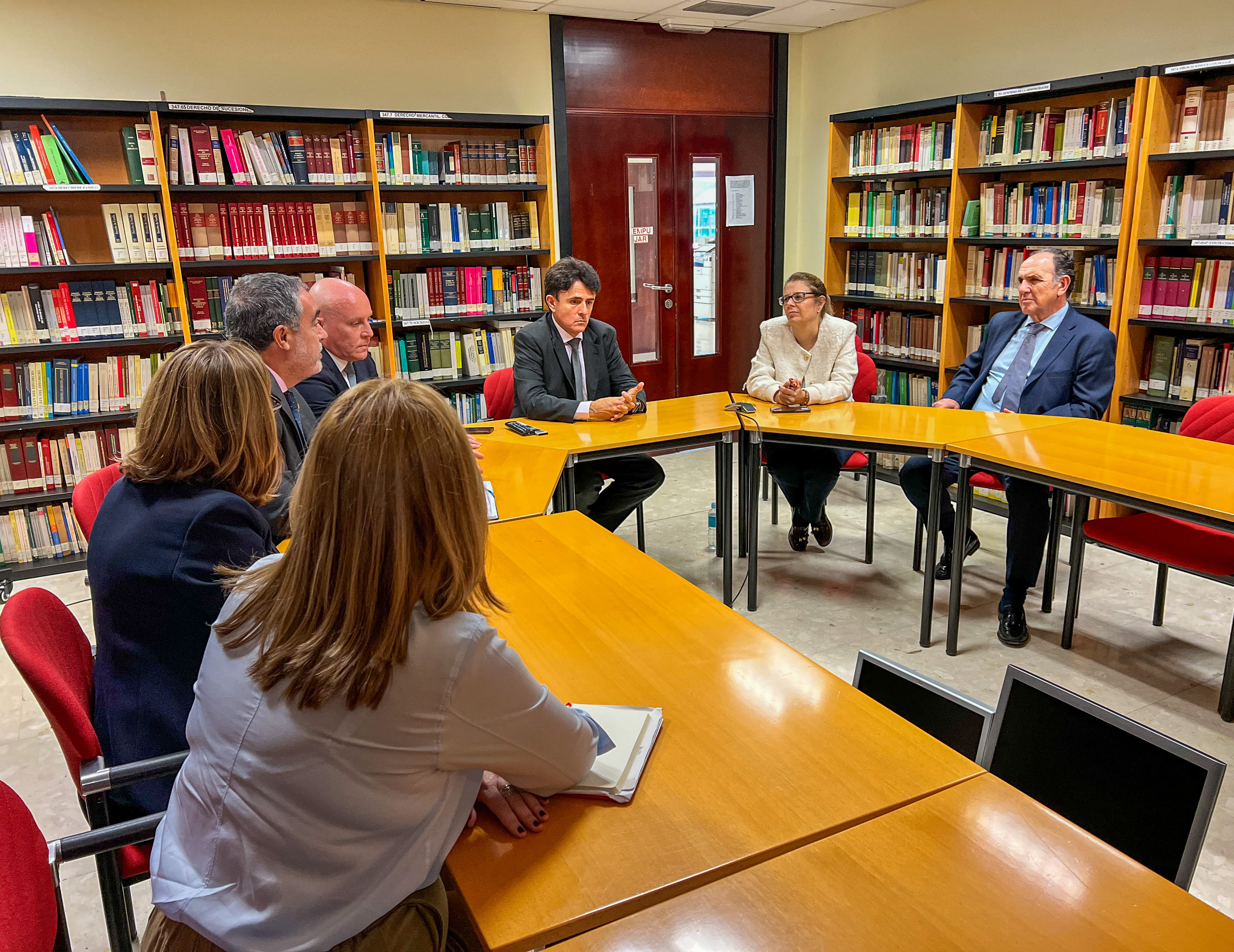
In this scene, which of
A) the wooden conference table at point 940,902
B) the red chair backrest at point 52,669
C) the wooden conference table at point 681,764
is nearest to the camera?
the wooden conference table at point 940,902

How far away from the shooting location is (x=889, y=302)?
17.7ft

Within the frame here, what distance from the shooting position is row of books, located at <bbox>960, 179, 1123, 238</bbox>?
14.0 ft

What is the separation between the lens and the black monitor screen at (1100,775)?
131cm

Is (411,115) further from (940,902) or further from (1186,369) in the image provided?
(940,902)

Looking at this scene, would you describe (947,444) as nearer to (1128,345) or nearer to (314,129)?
(1128,345)

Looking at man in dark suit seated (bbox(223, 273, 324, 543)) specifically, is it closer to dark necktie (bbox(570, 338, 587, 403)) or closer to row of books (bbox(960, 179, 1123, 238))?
dark necktie (bbox(570, 338, 587, 403))

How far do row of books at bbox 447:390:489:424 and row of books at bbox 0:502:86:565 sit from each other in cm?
202

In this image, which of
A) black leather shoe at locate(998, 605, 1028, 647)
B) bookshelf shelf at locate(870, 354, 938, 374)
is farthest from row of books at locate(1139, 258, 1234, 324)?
black leather shoe at locate(998, 605, 1028, 647)

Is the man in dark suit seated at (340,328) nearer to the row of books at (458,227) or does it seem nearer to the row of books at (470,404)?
the row of books at (458,227)

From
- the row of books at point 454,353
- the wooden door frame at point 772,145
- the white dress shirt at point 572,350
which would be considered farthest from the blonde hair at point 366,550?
A: the wooden door frame at point 772,145

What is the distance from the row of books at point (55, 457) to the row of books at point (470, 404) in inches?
66.9

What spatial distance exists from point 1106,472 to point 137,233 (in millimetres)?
4218

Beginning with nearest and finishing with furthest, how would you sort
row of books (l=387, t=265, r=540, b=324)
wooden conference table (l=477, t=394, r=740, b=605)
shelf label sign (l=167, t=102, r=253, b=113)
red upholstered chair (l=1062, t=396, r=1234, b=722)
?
red upholstered chair (l=1062, t=396, r=1234, b=722) → wooden conference table (l=477, t=394, r=740, b=605) → shelf label sign (l=167, t=102, r=253, b=113) → row of books (l=387, t=265, r=540, b=324)

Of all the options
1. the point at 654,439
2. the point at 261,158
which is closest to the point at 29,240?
the point at 261,158
